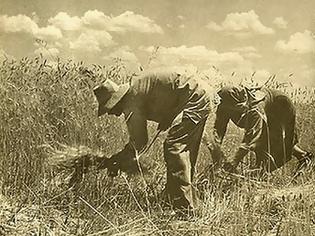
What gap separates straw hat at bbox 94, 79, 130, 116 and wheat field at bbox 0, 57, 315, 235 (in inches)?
1.0

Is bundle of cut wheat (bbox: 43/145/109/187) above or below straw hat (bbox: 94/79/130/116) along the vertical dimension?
below

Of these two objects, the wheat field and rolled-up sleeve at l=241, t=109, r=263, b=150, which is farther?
rolled-up sleeve at l=241, t=109, r=263, b=150

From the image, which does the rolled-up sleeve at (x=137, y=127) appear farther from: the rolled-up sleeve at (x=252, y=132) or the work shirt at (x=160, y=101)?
the rolled-up sleeve at (x=252, y=132)

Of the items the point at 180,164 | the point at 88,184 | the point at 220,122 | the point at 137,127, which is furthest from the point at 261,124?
the point at 88,184

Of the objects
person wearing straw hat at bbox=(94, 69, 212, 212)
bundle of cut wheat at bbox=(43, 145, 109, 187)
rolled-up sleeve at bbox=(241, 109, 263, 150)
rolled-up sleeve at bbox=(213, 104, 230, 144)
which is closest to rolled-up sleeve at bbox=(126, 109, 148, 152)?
person wearing straw hat at bbox=(94, 69, 212, 212)

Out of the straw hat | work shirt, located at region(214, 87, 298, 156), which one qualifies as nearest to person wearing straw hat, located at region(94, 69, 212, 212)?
the straw hat

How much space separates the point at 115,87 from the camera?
2.44 metres

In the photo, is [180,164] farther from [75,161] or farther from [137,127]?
[75,161]

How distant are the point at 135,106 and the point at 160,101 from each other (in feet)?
0.27

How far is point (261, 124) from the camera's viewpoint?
2582 millimetres

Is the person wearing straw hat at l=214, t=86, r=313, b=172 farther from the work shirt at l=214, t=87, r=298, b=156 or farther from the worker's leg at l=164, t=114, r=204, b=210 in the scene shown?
the worker's leg at l=164, t=114, r=204, b=210

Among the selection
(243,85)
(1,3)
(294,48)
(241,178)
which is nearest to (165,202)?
(241,178)

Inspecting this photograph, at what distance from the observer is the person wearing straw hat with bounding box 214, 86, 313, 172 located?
2.55 m

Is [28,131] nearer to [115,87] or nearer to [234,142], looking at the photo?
[115,87]
